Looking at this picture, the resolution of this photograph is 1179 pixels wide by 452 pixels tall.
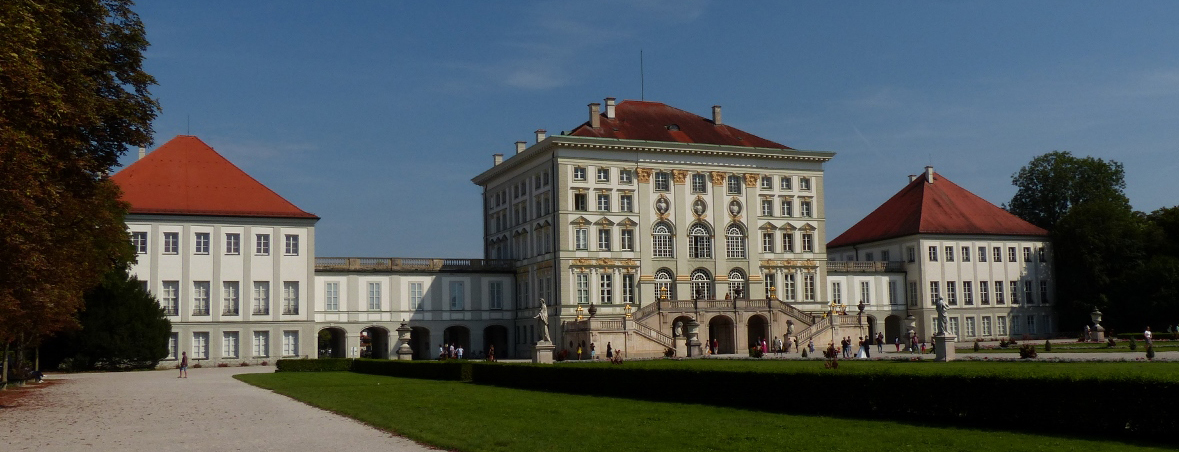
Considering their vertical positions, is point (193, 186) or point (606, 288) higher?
point (193, 186)

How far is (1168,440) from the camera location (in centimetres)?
1591

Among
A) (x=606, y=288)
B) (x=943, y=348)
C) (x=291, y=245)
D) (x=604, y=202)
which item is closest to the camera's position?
(x=943, y=348)

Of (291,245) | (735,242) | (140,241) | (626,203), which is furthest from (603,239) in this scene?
(140,241)

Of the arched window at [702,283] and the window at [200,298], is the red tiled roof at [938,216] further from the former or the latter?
the window at [200,298]

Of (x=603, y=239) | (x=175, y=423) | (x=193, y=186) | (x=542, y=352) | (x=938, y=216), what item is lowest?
(x=175, y=423)

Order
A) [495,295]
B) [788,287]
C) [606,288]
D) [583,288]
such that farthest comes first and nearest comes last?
[788,287]
[495,295]
[606,288]
[583,288]

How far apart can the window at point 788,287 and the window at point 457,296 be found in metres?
19.5

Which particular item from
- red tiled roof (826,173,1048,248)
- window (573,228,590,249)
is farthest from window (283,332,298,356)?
red tiled roof (826,173,1048,248)

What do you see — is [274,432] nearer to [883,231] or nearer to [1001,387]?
[1001,387]

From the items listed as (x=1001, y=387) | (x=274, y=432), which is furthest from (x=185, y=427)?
(x=1001, y=387)

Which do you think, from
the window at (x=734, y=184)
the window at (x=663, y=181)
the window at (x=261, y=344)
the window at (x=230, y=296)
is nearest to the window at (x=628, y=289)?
the window at (x=663, y=181)

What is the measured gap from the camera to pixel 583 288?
207ft

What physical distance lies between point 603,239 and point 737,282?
8.97m

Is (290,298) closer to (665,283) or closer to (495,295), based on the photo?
(495,295)
